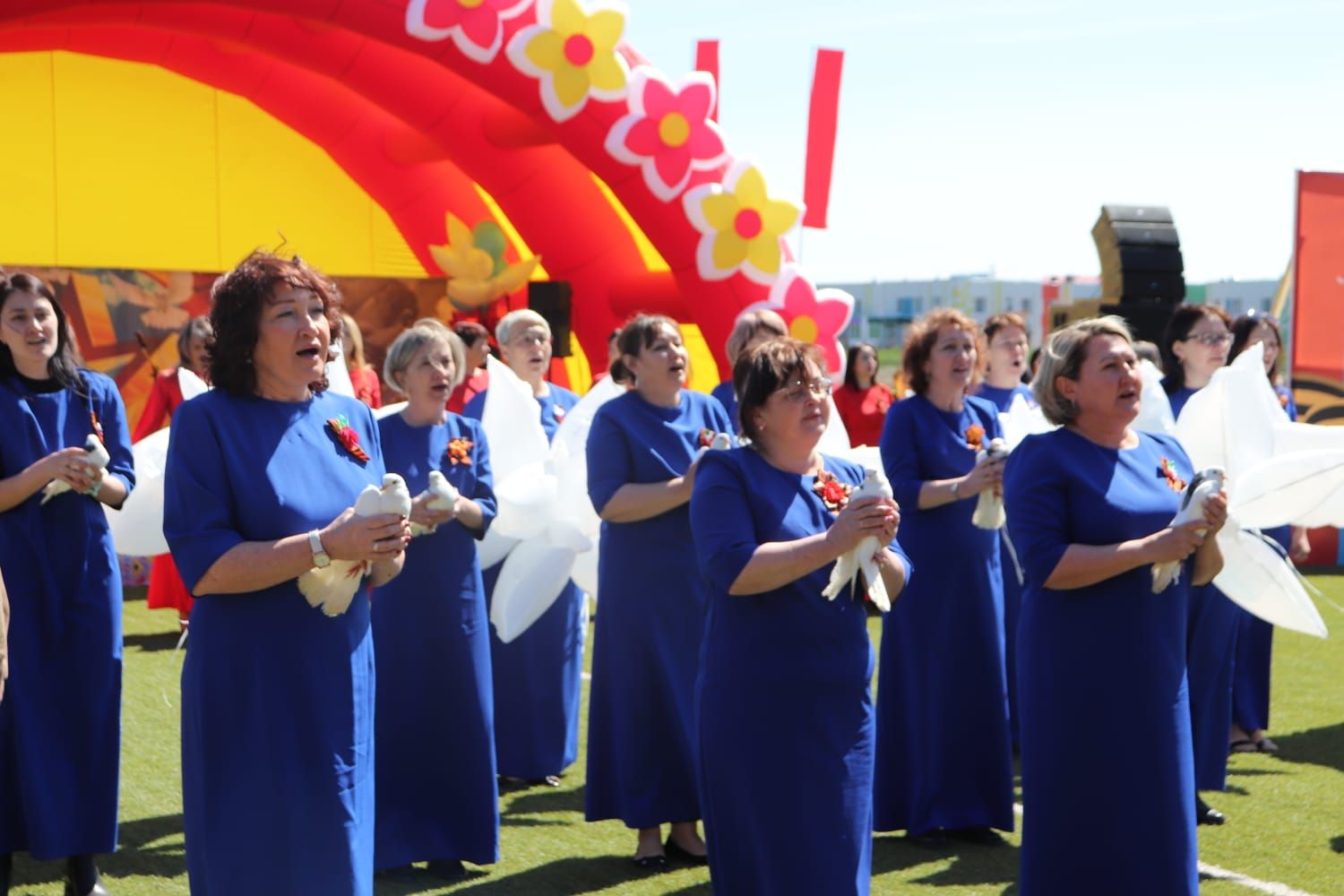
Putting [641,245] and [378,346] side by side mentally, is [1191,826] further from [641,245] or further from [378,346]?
[378,346]

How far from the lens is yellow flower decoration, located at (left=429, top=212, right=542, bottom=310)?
42.3ft

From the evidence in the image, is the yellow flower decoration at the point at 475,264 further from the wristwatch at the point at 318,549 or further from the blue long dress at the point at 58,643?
the wristwatch at the point at 318,549

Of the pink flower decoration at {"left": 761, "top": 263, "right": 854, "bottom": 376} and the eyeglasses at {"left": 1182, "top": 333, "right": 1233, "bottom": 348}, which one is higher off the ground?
the pink flower decoration at {"left": 761, "top": 263, "right": 854, "bottom": 376}

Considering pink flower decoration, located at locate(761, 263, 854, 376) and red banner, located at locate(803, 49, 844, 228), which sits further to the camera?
red banner, located at locate(803, 49, 844, 228)

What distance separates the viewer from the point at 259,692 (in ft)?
10.1

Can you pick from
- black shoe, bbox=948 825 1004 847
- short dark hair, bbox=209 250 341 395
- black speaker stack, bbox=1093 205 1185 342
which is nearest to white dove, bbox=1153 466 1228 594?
short dark hair, bbox=209 250 341 395

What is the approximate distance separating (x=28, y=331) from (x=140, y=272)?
7967 mm

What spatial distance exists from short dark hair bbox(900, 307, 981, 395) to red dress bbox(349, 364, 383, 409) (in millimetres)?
2383

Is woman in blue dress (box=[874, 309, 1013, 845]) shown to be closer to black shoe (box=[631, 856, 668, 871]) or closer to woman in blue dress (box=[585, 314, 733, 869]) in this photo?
woman in blue dress (box=[585, 314, 733, 869])

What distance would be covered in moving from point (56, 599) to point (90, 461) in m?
0.46

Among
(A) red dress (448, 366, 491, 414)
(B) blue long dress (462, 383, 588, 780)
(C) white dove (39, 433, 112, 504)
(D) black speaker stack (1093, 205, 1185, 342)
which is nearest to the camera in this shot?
(C) white dove (39, 433, 112, 504)

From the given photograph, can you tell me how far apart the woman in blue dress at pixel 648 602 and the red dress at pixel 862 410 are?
7291 mm

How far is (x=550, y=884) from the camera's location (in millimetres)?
4895

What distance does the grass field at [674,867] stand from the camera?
4.86 meters
